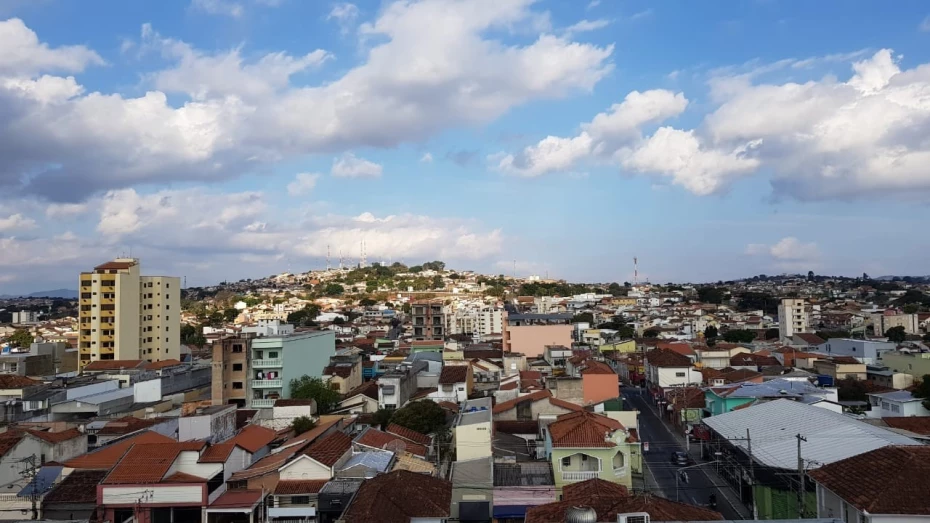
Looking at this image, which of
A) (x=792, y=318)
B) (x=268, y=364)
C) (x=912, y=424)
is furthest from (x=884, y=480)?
(x=792, y=318)

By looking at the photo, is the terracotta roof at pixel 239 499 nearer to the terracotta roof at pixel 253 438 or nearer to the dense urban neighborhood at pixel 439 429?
the dense urban neighborhood at pixel 439 429

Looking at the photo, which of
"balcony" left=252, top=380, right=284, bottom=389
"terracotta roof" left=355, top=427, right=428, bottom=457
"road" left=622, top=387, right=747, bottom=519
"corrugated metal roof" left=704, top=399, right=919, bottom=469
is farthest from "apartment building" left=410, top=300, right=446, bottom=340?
"terracotta roof" left=355, top=427, right=428, bottom=457

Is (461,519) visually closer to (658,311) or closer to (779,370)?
(779,370)

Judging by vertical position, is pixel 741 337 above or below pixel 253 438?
below

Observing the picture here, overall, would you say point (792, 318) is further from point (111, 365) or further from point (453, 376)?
point (111, 365)

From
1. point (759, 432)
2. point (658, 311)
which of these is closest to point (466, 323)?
point (658, 311)

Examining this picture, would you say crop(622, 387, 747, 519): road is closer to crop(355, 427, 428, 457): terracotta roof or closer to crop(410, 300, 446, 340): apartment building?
crop(355, 427, 428, 457): terracotta roof
